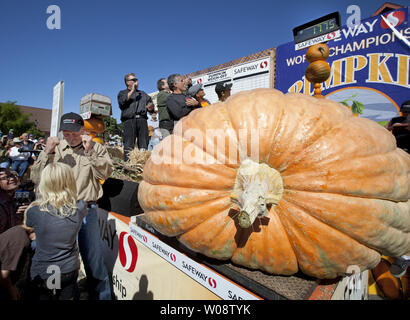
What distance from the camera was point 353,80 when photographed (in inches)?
220

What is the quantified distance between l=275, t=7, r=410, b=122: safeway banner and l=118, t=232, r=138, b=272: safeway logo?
620 cm

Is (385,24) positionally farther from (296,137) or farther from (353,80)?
(296,137)

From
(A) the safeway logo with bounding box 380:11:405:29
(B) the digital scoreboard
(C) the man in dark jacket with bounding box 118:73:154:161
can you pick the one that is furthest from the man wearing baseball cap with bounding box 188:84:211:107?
(A) the safeway logo with bounding box 380:11:405:29

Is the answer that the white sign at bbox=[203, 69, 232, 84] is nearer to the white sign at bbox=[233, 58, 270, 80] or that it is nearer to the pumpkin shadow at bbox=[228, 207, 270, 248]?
the white sign at bbox=[233, 58, 270, 80]

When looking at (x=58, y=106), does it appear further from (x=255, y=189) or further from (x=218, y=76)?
(x=218, y=76)

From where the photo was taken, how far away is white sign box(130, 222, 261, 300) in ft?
3.45

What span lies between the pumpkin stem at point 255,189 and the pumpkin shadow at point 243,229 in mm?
72

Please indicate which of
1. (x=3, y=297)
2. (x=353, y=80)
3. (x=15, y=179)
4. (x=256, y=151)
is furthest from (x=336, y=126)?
(x=353, y=80)

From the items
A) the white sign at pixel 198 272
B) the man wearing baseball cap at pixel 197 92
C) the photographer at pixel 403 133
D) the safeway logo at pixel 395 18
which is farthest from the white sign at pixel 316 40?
the white sign at pixel 198 272

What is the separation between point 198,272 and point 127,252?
1140mm

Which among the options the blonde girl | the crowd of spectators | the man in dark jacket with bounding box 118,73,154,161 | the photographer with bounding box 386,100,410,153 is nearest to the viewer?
the blonde girl

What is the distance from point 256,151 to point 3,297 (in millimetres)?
1501

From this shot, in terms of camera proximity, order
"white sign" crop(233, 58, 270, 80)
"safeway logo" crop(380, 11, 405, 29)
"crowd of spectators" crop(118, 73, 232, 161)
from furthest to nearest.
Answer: "white sign" crop(233, 58, 270, 80), "safeway logo" crop(380, 11, 405, 29), "crowd of spectators" crop(118, 73, 232, 161)

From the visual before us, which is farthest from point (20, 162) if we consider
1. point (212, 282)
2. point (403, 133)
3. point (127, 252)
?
point (403, 133)
